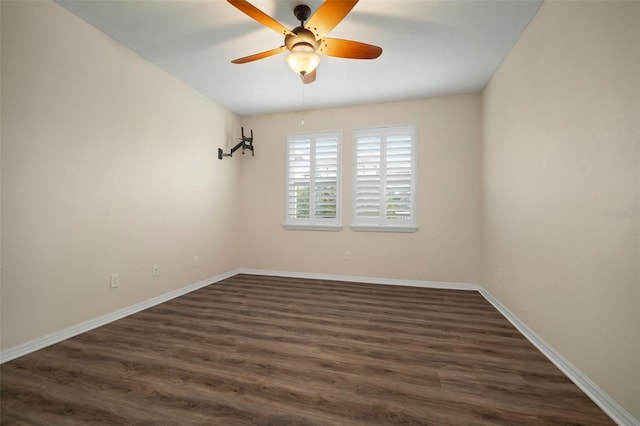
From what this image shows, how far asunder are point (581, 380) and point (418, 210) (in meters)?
2.55

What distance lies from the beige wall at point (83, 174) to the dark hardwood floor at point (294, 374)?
1.30 ft

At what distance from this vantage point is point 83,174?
7.80ft

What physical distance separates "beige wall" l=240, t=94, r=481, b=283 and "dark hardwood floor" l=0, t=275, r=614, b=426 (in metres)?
1.18

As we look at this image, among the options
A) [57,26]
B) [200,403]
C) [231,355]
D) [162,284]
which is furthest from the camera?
[162,284]

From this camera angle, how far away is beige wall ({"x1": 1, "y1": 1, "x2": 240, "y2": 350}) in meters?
1.95

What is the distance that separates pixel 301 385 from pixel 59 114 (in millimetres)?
2791

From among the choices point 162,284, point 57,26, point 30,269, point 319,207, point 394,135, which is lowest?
point 162,284

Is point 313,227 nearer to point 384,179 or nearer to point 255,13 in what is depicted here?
point 384,179

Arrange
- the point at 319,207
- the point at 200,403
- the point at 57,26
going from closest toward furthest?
the point at 200,403, the point at 57,26, the point at 319,207

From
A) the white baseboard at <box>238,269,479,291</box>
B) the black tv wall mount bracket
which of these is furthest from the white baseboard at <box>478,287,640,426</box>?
the black tv wall mount bracket

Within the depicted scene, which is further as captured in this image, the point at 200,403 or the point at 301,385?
the point at 301,385

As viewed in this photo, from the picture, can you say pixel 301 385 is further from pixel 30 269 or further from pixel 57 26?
pixel 57 26

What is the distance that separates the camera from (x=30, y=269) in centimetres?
203

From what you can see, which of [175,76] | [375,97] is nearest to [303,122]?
[375,97]
